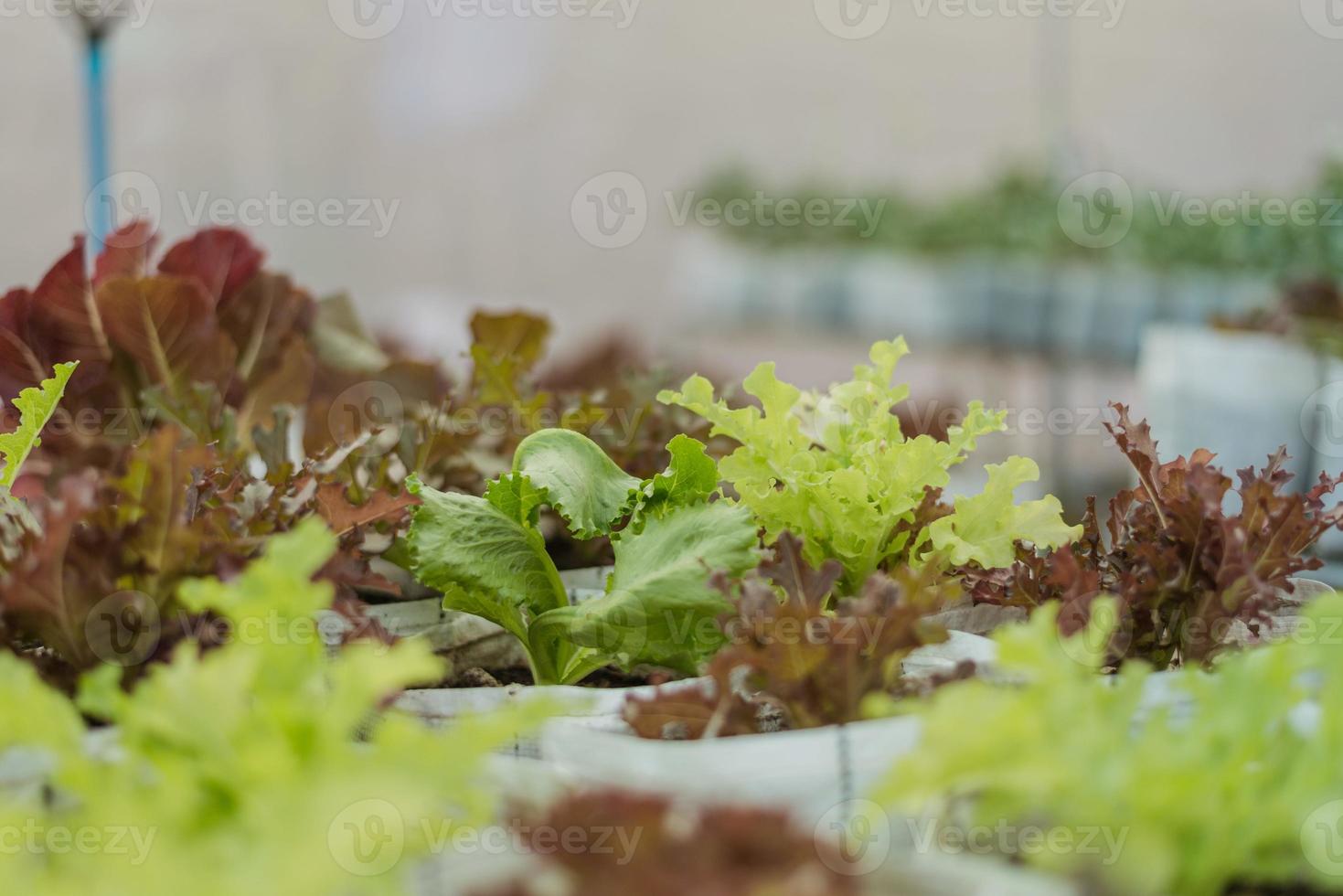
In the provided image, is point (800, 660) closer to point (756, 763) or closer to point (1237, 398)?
point (756, 763)

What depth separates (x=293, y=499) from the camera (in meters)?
0.62

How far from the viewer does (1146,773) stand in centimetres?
39

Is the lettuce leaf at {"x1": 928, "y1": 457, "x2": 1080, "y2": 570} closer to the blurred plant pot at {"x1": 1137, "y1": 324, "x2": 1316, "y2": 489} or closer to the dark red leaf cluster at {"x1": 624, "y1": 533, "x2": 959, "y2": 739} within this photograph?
the dark red leaf cluster at {"x1": 624, "y1": 533, "x2": 959, "y2": 739}

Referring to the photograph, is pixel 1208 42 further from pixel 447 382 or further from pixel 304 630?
pixel 304 630

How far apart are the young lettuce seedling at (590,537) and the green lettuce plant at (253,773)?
0.56ft

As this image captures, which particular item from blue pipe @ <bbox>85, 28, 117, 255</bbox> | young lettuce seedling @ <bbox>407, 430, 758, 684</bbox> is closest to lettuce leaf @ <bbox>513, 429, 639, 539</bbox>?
young lettuce seedling @ <bbox>407, 430, 758, 684</bbox>

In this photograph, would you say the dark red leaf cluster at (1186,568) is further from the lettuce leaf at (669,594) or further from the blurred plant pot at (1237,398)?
the blurred plant pot at (1237,398)

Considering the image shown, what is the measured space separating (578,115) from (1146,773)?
5.01 m

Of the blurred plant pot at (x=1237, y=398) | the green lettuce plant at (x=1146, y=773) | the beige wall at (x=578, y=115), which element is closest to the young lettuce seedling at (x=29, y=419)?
the green lettuce plant at (x=1146, y=773)

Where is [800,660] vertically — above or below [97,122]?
below

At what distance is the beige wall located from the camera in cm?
388

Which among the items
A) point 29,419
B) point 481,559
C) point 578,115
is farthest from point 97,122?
point 578,115

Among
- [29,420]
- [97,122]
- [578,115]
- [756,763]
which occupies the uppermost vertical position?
[578,115]

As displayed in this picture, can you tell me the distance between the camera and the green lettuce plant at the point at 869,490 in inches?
25.4
